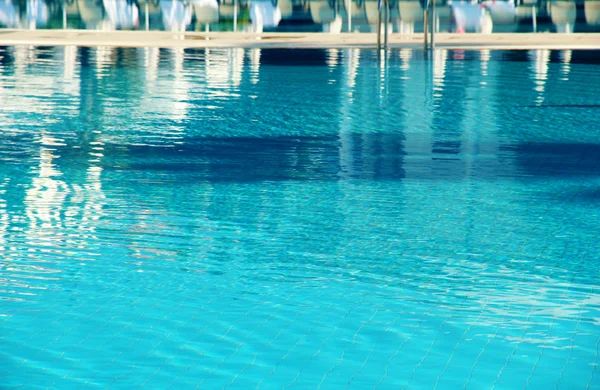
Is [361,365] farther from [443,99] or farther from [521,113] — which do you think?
[443,99]

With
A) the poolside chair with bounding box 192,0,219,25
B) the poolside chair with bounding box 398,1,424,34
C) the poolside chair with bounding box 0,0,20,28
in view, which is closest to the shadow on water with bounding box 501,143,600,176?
the poolside chair with bounding box 398,1,424,34

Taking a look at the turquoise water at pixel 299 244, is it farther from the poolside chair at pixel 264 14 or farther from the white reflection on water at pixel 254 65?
the poolside chair at pixel 264 14

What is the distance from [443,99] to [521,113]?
130cm

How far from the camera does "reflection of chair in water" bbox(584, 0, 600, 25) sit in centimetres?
2548

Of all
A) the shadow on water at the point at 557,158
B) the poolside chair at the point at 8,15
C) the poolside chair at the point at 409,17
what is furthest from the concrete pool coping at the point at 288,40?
the shadow on water at the point at 557,158

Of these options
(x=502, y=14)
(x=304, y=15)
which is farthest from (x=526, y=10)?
(x=304, y=15)

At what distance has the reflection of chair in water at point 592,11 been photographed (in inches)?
1003

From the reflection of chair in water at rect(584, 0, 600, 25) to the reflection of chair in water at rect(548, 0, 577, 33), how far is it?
28 centimetres

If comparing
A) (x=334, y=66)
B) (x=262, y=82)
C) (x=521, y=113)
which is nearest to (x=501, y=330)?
(x=521, y=113)

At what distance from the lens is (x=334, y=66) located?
17.2 meters

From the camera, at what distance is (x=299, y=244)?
603 cm

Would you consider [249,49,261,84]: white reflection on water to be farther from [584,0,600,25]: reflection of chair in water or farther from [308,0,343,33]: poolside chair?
[584,0,600,25]: reflection of chair in water

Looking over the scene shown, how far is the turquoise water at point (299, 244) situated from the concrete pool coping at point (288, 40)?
29.6 feet

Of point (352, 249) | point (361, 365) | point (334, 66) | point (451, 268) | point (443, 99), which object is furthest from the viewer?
point (334, 66)
